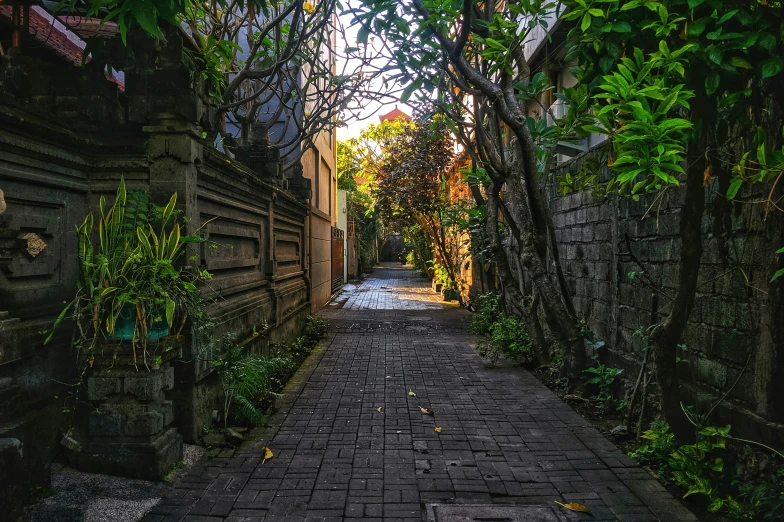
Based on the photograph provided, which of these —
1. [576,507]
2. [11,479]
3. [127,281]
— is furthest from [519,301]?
[11,479]

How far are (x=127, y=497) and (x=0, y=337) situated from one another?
1.27 m

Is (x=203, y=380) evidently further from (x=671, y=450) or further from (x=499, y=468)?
(x=671, y=450)

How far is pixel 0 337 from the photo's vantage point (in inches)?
121

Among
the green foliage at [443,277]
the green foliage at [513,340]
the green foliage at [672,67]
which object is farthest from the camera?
the green foliage at [443,277]

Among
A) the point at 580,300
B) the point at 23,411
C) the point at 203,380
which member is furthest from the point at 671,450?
the point at 23,411

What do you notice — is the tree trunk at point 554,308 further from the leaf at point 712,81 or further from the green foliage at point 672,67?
the leaf at point 712,81

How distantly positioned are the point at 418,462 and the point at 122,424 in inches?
86.3

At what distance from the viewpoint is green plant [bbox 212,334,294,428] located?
4977mm

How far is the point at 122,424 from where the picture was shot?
12.4ft

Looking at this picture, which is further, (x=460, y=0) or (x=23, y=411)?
(x=460, y=0)

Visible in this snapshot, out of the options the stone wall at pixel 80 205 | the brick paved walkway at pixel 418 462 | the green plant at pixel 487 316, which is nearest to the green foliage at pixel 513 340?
the brick paved walkway at pixel 418 462

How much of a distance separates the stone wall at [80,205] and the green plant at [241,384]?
14 cm

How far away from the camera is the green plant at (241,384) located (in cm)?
498

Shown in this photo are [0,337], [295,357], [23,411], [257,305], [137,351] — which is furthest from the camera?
[295,357]
